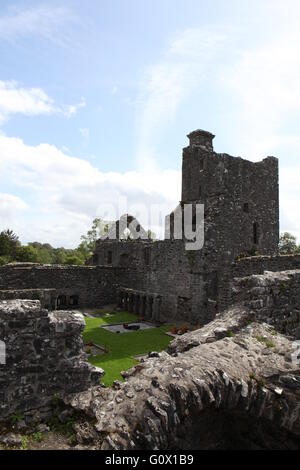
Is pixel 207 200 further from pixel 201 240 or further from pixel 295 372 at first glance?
pixel 295 372

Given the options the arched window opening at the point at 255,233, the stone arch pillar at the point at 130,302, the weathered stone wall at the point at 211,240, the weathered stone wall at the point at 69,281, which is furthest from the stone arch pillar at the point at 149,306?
the arched window opening at the point at 255,233

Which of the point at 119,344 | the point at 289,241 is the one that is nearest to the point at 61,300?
the point at 119,344

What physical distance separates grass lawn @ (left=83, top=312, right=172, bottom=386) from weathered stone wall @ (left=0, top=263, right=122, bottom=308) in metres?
3.93

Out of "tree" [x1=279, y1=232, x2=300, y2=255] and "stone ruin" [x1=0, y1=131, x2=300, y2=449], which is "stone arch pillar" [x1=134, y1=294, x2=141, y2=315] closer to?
"stone ruin" [x1=0, y1=131, x2=300, y2=449]

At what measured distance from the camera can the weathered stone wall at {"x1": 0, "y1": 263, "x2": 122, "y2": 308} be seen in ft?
66.0

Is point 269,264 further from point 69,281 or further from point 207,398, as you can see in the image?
point 69,281

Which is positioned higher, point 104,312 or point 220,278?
point 220,278

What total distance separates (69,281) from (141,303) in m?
5.07

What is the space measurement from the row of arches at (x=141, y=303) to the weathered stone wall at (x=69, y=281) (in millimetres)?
1421

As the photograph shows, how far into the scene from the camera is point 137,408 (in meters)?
4.42

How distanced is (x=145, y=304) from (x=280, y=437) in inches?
554

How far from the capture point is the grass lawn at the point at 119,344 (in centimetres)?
1070

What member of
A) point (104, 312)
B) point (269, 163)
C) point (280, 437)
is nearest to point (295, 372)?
point (280, 437)

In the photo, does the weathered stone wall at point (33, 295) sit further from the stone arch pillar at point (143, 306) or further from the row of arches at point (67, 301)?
the stone arch pillar at point (143, 306)
